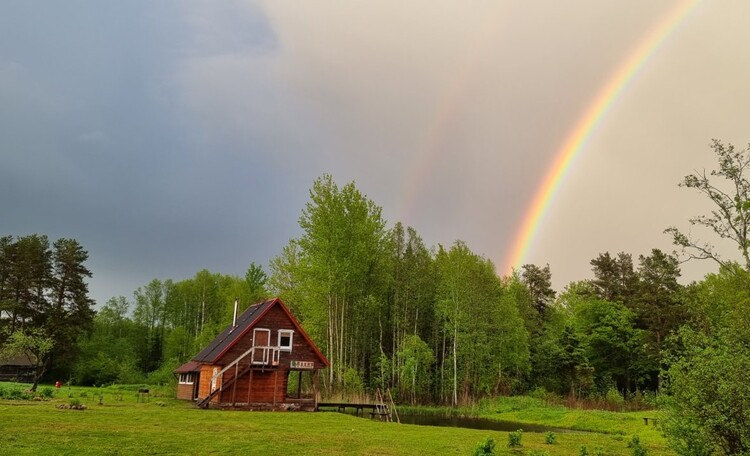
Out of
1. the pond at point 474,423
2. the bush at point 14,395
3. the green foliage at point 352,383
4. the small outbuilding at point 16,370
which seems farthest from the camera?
the small outbuilding at point 16,370

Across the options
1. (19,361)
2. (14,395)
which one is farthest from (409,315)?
(19,361)

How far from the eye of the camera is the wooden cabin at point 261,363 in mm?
37438

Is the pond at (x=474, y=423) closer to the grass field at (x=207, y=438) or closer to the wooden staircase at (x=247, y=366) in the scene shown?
the grass field at (x=207, y=438)

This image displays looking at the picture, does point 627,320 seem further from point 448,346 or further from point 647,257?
point 448,346

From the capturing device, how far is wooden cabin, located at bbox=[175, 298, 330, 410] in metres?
37.4

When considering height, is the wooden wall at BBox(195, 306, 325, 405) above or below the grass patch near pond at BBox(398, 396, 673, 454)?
above

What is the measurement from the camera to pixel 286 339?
40.1 metres

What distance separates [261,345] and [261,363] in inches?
52.7

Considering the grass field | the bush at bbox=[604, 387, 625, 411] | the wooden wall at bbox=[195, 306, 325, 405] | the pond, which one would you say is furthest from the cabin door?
the bush at bbox=[604, 387, 625, 411]

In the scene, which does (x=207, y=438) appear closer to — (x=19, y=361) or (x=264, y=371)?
(x=264, y=371)

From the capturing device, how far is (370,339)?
6016cm

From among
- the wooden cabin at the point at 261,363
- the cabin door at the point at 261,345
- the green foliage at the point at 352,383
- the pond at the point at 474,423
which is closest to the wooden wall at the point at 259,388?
the wooden cabin at the point at 261,363

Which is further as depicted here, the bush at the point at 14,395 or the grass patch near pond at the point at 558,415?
the grass patch near pond at the point at 558,415

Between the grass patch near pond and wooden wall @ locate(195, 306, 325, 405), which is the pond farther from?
wooden wall @ locate(195, 306, 325, 405)
